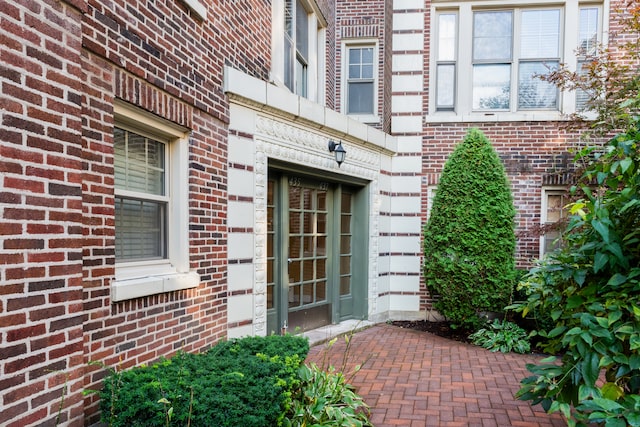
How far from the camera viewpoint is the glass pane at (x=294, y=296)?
595 cm

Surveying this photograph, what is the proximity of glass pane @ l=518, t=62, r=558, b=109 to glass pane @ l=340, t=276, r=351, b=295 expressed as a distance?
15.0 ft

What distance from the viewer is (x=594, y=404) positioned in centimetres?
186

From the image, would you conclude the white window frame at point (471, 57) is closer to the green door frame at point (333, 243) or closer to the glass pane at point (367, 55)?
the glass pane at point (367, 55)

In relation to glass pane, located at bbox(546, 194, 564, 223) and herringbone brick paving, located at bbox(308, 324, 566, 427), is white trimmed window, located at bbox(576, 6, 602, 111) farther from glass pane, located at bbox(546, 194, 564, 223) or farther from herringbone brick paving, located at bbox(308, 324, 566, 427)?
herringbone brick paving, located at bbox(308, 324, 566, 427)

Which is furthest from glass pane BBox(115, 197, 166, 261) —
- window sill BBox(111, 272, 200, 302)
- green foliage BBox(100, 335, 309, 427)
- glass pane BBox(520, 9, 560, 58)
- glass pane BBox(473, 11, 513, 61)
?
glass pane BBox(520, 9, 560, 58)

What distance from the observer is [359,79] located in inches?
328

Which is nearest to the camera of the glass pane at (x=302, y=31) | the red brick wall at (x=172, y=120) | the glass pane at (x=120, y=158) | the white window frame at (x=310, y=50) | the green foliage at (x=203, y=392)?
the green foliage at (x=203, y=392)

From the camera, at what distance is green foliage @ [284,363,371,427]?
3.14 metres

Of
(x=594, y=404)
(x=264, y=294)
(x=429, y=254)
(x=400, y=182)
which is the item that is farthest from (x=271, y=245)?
(x=594, y=404)

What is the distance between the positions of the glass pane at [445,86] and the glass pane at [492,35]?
0.50 metres

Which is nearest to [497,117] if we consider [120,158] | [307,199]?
[307,199]

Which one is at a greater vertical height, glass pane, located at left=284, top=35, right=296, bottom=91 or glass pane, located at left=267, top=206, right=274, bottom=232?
glass pane, located at left=284, top=35, right=296, bottom=91

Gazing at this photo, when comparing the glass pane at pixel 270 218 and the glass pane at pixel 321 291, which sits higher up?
the glass pane at pixel 270 218

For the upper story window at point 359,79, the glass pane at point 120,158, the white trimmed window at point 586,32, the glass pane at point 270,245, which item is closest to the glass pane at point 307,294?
the glass pane at point 270,245
